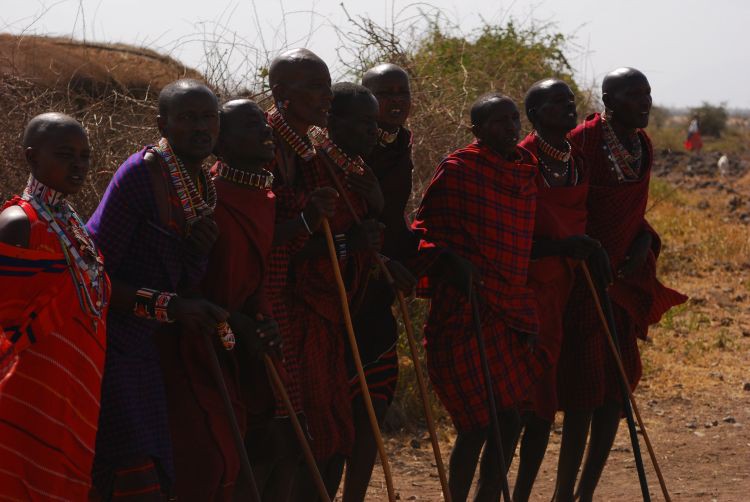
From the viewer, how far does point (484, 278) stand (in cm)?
506

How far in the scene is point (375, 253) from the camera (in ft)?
15.0

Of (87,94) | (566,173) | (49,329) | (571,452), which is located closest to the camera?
(49,329)

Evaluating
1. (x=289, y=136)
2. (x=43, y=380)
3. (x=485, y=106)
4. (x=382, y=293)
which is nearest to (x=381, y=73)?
(x=485, y=106)

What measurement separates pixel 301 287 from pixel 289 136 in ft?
2.00

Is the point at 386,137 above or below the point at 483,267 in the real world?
above

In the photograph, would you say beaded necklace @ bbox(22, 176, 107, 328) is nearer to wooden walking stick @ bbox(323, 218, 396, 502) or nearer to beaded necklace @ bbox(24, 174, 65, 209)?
beaded necklace @ bbox(24, 174, 65, 209)

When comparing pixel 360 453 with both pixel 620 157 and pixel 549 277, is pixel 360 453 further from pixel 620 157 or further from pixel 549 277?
pixel 620 157

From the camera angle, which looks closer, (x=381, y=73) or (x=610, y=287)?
(x=381, y=73)

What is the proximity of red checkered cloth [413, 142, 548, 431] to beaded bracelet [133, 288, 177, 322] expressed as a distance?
169 cm

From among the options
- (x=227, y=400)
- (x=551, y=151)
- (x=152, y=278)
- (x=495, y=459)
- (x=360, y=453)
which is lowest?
(x=495, y=459)

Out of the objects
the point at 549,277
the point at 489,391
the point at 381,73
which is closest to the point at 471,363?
the point at 489,391

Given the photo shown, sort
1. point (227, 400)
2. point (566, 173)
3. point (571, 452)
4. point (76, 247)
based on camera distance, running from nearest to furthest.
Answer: point (76, 247) → point (227, 400) → point (566, 173) → point (571, 452)

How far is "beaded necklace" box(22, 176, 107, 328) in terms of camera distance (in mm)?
3404

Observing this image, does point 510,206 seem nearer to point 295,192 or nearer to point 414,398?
point 295,192
